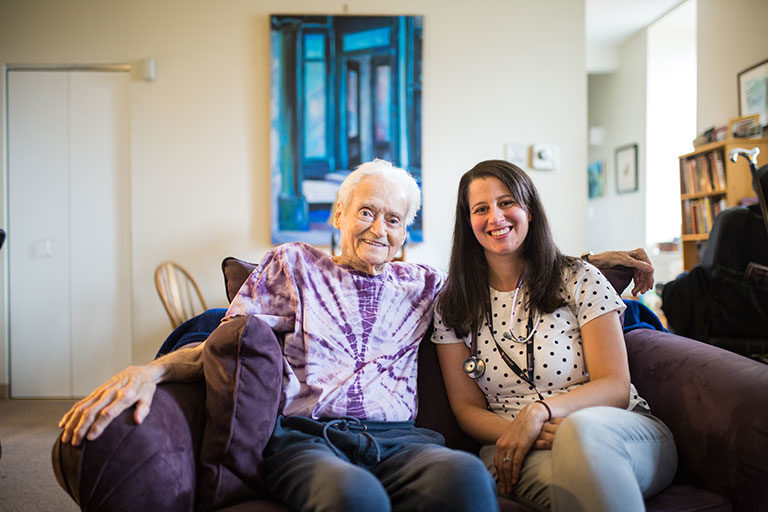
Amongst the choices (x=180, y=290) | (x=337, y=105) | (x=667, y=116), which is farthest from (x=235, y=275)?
(x=667, y=116)

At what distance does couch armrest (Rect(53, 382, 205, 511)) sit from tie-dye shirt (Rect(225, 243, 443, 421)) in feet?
1.08

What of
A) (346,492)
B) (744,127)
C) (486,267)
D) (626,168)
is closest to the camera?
(346,492)

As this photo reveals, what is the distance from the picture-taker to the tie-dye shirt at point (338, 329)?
4.83 ft

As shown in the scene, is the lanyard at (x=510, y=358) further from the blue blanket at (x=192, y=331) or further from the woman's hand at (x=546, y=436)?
the blue blanket at (x=192, y=331)

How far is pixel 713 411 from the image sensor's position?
131cm

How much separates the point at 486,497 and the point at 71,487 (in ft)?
2.52

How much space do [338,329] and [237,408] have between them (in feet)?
1.23

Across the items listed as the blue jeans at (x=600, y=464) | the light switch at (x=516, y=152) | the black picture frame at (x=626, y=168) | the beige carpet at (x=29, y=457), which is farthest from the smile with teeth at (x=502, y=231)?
the black picture frame at (x=626, y=168)

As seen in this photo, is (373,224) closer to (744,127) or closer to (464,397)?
(464,397)

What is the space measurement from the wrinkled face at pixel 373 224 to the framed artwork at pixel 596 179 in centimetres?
599

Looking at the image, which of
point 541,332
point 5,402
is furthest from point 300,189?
point 541,332

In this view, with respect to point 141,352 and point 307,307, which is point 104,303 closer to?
point 141,352

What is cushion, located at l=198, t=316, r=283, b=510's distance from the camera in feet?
4.02

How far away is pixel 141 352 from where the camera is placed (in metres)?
3.99
